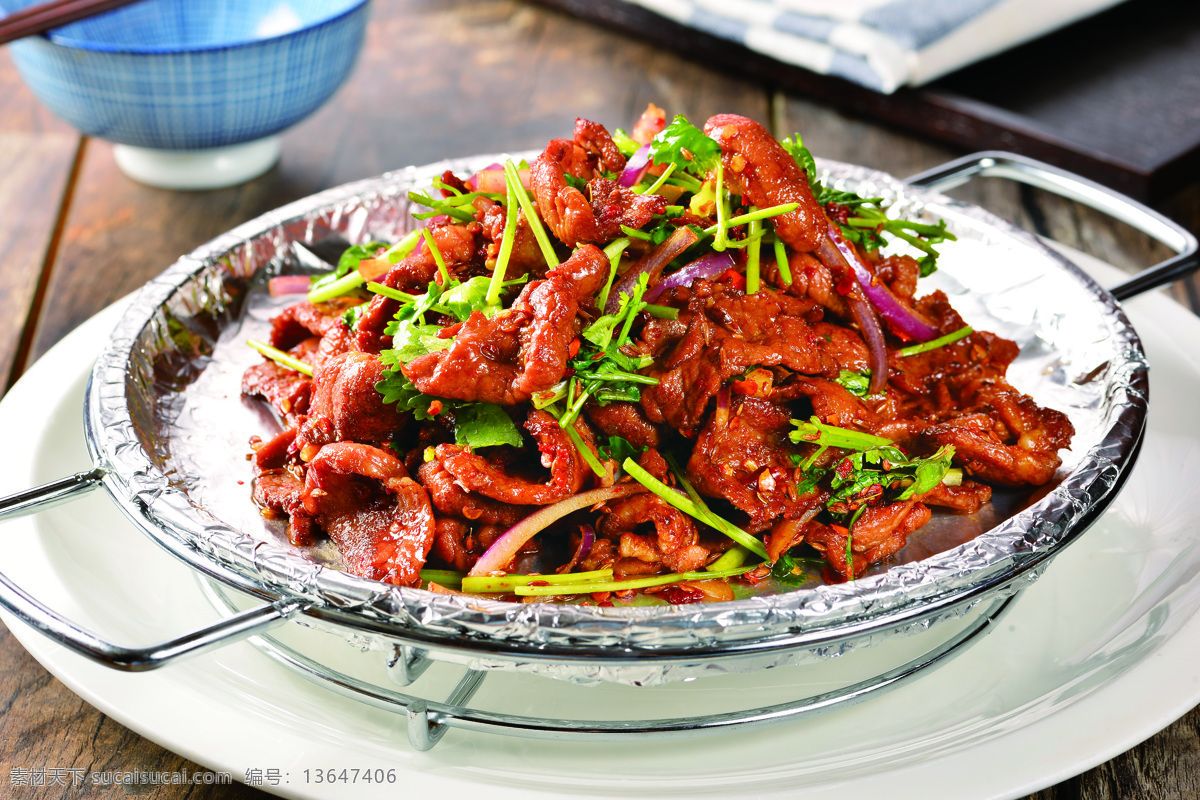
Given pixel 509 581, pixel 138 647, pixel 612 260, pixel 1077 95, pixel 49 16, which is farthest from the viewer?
pixel 1077 95

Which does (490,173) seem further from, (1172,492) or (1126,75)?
(1126,75)

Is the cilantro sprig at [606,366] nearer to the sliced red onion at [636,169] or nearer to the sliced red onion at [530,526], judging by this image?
the sliced red onion at [530,526]

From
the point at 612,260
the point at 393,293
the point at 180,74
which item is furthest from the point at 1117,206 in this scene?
the point at 180,74

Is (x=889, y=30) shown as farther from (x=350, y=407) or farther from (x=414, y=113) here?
(x=350, y=407)

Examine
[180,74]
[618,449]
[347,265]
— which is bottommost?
[180,74]

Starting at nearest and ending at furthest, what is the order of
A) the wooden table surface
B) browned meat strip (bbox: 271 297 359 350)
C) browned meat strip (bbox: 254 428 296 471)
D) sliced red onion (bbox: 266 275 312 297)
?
browned meat strip (bbox: 254 428 296 471) < browned meat strip (bbox: 271 297 359 350) < sliced red onion (bbox: 266 275 312 297) < the wooden table surface

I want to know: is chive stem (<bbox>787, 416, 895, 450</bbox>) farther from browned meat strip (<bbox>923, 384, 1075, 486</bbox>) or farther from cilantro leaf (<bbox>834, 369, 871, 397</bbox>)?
browned meat strip (<bbox>923, 384, 1075, 486</bbox>)

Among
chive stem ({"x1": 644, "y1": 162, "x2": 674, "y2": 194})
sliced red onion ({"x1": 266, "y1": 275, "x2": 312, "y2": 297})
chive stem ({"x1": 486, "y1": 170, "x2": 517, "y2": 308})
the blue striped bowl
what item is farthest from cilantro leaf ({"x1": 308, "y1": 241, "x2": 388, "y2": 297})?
the blue striped bowl
